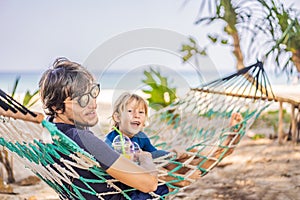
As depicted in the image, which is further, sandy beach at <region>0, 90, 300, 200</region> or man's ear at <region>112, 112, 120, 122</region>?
sandy beach at <region>0, 90, 300, 200</region>

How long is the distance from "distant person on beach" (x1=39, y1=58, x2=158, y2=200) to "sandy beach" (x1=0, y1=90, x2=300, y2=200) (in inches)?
20.4

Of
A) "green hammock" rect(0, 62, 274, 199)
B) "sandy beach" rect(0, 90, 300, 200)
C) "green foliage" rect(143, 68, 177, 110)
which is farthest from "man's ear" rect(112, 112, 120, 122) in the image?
"green foliage" rect(143, 68, 177, 110)

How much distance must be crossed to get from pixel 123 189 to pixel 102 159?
141mm

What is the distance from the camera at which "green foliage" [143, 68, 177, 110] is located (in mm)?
3275

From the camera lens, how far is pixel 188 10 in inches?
515

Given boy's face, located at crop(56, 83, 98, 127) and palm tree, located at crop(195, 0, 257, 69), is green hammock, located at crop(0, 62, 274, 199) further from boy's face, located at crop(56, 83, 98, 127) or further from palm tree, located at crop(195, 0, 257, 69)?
palm tree, located at crop(195, 0, 257, 69)

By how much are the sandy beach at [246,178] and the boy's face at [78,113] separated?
515mm

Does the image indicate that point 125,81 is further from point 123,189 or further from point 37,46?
point 37,46

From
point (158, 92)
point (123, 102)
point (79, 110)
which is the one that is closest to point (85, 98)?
point (79, 110)

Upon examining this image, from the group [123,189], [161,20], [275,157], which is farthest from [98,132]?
[161,20]

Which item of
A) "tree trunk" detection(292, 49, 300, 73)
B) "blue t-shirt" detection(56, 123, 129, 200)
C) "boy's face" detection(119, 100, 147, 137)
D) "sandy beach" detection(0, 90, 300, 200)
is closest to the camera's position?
"blue t-shirt" detection(56, 123, 129, 200)

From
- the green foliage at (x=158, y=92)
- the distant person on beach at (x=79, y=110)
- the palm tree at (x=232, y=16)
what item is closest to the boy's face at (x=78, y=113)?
the distant person on beach at (x=79, y=110)

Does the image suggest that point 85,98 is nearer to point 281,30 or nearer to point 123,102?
point 123,102

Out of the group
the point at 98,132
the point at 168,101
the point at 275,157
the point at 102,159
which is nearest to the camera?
the point at 102,159
